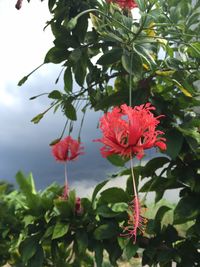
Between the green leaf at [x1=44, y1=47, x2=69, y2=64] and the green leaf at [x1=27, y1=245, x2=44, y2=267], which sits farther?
the green leaf at [x1=27, y1=245, x2=44, y2=267]

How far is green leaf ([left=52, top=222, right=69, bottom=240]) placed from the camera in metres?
1.42

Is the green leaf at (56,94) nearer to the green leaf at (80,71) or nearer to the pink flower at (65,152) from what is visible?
the green leaf at (80,71)

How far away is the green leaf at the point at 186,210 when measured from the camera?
3.93 ft

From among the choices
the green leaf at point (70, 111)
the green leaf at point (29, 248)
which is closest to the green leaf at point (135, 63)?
the green leaf at point (70, 111)

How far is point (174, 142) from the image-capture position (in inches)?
44.7

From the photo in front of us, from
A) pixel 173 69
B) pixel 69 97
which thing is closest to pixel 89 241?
pixel 69 97

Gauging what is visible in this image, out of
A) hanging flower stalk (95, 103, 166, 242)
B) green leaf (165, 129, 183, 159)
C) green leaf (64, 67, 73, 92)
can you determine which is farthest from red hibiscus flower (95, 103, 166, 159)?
green leaf (64, 67, 73, 92)

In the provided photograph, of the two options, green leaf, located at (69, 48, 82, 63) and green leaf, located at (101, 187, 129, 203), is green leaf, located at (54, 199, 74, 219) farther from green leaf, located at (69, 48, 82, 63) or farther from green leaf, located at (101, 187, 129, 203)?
green leaf, located at (69, 48, 82, 63)

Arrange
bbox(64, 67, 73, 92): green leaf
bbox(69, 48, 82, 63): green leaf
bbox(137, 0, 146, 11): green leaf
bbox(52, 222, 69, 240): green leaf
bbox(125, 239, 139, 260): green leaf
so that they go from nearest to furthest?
bbox(137, 0, 146, 11): green leaf, bbox(69, 48, 82, 63): green leaf, bbox(64, 67, 73, 92): green leaf, bbox(125, 239, 139, 260): green leaf, bbox(52, 222, 69, 240): green leaf

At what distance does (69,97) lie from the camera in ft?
4.34

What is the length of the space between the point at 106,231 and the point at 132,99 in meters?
Answer: 0.42

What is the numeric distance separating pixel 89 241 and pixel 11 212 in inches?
18.0

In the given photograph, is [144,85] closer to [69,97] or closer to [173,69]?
[173,69]

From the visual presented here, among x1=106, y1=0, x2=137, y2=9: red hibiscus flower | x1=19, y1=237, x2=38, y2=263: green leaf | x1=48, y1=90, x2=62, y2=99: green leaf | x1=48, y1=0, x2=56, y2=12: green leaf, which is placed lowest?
x1=19, y1=237, x2=38, y2=263: green leaf
